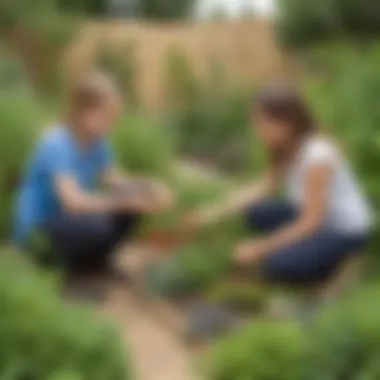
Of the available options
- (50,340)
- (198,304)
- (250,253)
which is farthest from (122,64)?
(50,340)

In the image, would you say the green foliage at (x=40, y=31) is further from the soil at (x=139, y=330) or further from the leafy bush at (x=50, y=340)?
the leafy bush at (x=50, y=340)

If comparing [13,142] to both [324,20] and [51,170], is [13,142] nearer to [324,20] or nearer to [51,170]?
[51,170]

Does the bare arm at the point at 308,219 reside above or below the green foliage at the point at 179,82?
below

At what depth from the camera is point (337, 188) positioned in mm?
3197

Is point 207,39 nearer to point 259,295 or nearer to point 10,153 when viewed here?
point 10,153

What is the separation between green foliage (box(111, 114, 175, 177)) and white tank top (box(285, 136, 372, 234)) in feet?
4.82

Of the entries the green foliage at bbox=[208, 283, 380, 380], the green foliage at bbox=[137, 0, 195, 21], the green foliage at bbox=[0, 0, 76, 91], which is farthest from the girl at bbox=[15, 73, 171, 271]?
the green foliage at bbox=[137, 0, 195, 21]

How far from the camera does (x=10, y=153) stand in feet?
14.6

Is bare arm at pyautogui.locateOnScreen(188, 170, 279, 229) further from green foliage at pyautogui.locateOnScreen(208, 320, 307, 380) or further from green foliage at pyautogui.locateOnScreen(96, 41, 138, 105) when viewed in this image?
green foliage at pyautogui.locateOnScreen(96, 41, 138, 105)

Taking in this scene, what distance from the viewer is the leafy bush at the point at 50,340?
2.35m

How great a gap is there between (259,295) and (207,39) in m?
4.43

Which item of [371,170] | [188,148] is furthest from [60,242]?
[188,148]

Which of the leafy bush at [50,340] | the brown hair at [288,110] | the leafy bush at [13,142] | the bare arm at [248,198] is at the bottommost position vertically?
the leafy bush at [50,340]

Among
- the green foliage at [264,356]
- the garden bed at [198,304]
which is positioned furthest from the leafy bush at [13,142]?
the green foliage at [264,356]
